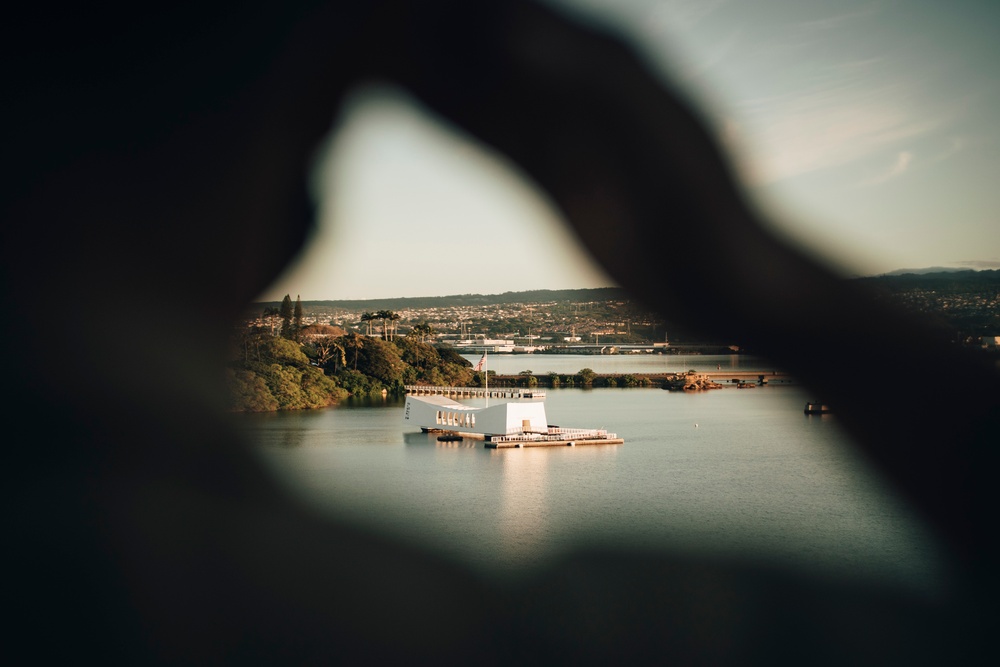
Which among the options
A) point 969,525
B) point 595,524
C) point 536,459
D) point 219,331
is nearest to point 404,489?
point 595,524

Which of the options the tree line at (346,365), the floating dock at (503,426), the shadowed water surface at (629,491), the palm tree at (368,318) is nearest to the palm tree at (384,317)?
the tree line at (346,365)

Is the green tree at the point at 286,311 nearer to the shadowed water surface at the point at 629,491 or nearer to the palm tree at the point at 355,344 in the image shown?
the shadowed water surface at the point at 629,491

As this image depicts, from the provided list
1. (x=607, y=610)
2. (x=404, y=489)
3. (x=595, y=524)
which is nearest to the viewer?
(x=607, y=610)

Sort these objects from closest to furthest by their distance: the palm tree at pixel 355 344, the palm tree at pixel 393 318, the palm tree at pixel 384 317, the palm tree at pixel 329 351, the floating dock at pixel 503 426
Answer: the floating dock at pixel 503 426
the palm tree at pixel 329 351
the palm tree at pixel 355 344
the palm tree at pixel 384 317
the palm tree at pixel 393 318

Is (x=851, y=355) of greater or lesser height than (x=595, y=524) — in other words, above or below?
above

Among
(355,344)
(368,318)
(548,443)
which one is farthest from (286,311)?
(368,318)

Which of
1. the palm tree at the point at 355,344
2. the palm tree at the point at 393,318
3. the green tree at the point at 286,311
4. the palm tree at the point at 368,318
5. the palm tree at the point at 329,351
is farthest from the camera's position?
the palm tree at the point at 393,318

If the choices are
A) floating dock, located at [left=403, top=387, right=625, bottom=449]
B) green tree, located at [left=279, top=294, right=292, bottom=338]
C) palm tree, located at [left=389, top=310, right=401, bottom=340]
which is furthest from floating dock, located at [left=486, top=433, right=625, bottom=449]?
palm tree, located at [left=389, top=310, right=401, bottom=340]

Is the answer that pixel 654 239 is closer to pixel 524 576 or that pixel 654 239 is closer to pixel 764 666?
pixel 764 666
